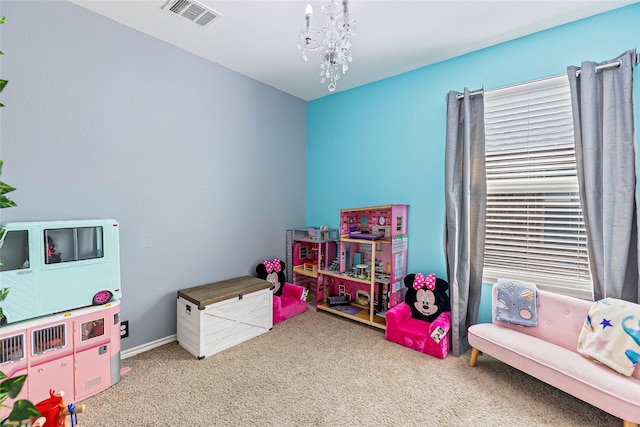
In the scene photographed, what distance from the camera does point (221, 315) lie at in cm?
248

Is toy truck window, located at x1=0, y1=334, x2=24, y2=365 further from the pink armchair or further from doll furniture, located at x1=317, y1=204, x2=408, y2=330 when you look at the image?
the pink armchair

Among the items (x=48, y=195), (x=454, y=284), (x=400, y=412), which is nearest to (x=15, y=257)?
(x=48, y=195)

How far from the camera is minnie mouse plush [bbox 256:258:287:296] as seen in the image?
3223 millimetres

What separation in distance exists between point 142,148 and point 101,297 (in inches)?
44.7

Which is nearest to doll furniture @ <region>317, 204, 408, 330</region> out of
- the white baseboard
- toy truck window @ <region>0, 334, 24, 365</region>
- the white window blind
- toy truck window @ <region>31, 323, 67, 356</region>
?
the white window blind

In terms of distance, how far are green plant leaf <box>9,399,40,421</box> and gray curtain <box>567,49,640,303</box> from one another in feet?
9.15

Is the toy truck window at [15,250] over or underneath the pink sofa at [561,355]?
over

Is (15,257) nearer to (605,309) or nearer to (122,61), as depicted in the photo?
(122,61)

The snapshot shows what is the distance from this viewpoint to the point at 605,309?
6.01 ft

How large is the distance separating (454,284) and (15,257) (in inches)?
116

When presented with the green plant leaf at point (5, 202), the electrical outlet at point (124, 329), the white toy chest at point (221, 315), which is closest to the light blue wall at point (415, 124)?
the white toy chest at point (221, 315)

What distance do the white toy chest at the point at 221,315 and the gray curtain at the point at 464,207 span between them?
1.64 meters

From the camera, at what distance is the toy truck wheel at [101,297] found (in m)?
1.99

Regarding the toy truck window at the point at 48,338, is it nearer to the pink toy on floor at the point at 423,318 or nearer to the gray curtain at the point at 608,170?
the pink toy on floor at the point at 423,318
